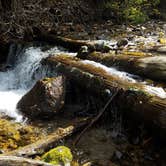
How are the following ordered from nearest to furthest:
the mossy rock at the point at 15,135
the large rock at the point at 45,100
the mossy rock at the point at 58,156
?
1. the mossy rock at the point at 58,156
2. the mossy rock at the point at 15,135
3. the large rock at the point at 45,100

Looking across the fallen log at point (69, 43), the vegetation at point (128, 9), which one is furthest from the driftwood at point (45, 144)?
the vegetation at point (128, 9)

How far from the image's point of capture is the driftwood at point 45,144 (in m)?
5.65

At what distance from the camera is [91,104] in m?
7.47

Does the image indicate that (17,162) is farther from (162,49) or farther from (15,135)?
(162,49)

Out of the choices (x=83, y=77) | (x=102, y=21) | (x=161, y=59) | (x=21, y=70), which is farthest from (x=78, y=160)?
(x=102, y=21)

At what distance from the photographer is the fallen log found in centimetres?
971

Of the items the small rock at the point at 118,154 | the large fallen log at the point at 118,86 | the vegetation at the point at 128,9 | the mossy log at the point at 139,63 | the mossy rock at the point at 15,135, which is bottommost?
the small rock at the point at 118,154

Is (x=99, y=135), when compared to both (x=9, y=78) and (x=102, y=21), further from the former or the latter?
(x=102, y=21)

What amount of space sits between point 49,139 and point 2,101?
2.87m

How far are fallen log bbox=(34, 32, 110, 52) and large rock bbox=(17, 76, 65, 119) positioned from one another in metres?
2.36

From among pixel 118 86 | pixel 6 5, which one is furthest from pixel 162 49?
pixel 6 5

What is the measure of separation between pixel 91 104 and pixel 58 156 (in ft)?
7.35

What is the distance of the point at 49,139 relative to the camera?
6082mm

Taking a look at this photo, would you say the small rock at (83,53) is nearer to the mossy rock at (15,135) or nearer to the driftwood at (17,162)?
the mossy rock at (15,135)
